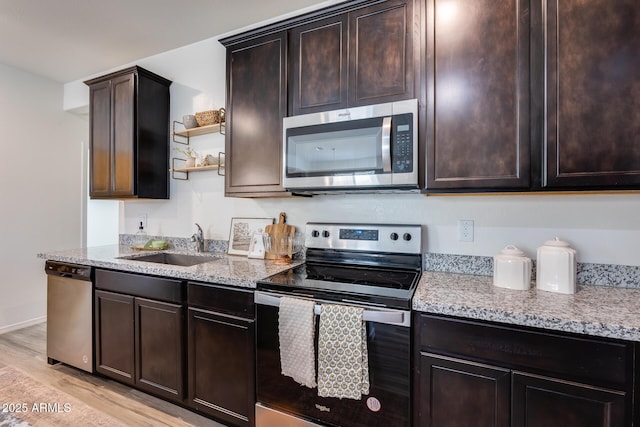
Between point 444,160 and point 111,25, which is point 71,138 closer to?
point 111,25

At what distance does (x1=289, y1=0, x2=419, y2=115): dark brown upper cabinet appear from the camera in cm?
165

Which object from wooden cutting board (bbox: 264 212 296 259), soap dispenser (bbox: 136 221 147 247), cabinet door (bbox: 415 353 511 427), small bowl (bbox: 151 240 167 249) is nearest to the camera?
cabinet door (bbox: 415 353 511 427)

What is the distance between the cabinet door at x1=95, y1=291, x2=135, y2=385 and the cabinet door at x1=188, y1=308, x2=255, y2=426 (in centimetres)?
53

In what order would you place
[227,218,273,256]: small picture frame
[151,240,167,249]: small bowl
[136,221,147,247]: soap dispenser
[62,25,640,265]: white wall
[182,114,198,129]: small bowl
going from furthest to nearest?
1. [136,221,147,247]: soap dispenser
2. [151,240,167,249]: small bowl
3. [182,114,198,129]: small bowl
4. [227,218,273,256]: small picture frame
5. [62,25,640,265]: white wall

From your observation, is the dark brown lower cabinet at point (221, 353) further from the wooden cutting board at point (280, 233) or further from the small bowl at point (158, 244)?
the small bowl at point (158, 244)

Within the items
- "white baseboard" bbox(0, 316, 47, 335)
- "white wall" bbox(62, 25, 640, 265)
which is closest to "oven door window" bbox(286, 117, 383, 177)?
"white wall" bbox(62, 25, 640, 265)

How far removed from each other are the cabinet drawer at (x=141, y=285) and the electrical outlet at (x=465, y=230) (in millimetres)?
1644

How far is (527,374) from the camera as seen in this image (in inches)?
44.9

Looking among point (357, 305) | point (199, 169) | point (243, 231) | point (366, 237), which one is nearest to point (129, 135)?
point (199, 169)

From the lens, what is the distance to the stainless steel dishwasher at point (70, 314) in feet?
7.23

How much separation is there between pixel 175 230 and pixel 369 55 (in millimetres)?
2166

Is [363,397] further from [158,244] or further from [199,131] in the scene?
[199,131]

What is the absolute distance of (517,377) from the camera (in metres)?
1.15

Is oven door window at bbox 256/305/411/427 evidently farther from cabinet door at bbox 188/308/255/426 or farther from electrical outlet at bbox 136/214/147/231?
electrical outlet at bbox 136/214/147/231
